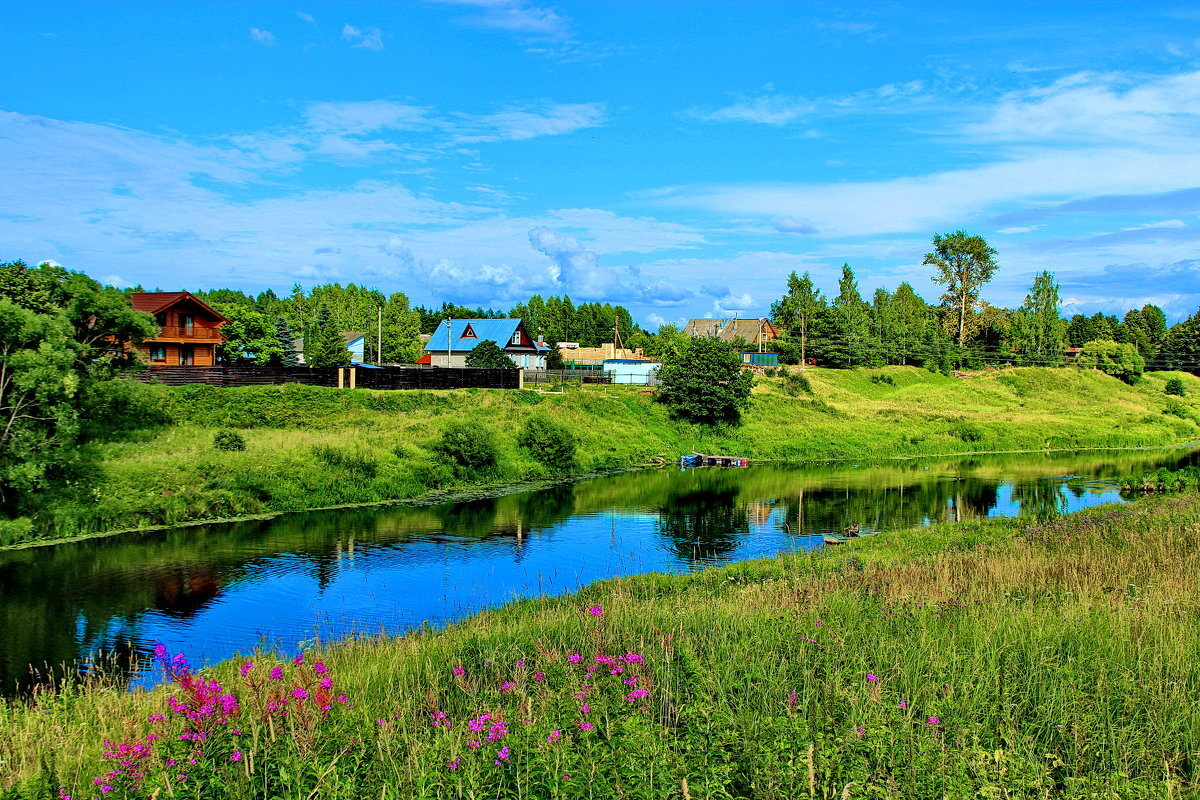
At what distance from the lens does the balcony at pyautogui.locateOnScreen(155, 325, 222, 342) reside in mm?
57438

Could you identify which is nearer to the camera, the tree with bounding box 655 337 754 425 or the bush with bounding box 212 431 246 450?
the bush with bounding box 212 431 246 450

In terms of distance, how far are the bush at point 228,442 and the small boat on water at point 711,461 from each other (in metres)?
24.9

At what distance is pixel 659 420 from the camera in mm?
55906

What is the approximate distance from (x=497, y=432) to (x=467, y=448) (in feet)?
17.7

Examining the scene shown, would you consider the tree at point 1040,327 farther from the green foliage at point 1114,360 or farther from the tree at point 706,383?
the tree at point 706,383

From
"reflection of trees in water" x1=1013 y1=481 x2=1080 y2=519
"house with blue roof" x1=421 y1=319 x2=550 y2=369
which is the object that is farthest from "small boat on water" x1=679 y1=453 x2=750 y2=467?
"house with blue roof" x1=421 y1=319 x2=550 y2=369

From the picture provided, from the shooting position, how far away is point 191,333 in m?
59.1

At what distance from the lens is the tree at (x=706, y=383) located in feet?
181

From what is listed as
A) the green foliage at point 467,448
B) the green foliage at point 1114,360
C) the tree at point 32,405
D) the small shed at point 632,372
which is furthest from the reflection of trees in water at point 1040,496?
the green foliage at point 1114,360

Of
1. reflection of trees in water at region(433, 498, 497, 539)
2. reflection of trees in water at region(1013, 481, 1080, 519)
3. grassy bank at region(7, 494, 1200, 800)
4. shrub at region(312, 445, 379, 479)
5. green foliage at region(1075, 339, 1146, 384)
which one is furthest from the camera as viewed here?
green foliage at region(1075, 339, 1146, 384)

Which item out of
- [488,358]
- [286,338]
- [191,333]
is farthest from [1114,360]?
[191,333]

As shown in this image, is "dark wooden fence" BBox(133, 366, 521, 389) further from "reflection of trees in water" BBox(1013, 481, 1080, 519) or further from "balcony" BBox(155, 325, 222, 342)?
"reflection of trees in water" BBox(1013, 481, 1080, 519)

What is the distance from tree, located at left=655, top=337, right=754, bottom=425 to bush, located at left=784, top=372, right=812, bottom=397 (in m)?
12.8

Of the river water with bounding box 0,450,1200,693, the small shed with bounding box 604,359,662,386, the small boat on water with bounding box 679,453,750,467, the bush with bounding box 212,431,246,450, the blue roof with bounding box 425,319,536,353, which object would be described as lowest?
the river water with bounding box 0,450,1200,693
